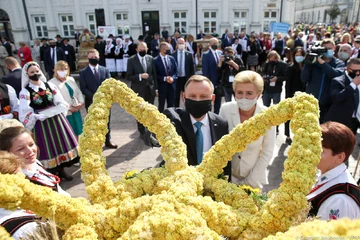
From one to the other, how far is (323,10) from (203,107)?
85604 millimetres

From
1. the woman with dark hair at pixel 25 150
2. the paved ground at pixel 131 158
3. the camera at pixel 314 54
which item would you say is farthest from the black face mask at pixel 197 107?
the camera at pixel 314 54

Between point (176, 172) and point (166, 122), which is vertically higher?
point (166, 122)

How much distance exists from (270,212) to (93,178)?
1169 millimetres

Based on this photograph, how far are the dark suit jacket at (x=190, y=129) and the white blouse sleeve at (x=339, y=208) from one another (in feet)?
3.20

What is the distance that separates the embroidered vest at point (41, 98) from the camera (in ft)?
15.7

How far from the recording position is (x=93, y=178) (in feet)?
6.22

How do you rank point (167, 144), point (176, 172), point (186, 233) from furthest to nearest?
point (167, 144) → point (176, 172) → point (186, 233)

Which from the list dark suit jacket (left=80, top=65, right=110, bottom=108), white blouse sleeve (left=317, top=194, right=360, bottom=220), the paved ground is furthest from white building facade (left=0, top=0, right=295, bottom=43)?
white blouse sleeve (left=317, top=194, right=360, bottom=220)

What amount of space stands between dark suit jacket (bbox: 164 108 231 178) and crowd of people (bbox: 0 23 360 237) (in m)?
0.01

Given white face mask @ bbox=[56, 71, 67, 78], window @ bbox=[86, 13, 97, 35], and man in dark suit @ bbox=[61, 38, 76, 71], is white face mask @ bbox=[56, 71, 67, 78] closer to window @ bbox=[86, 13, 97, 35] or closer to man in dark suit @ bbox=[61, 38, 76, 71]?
man in dark suit @ bbox=[61, 38, 76, 71]

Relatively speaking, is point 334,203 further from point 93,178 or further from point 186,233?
point 93,178

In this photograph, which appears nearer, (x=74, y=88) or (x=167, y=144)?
(x=167, y=144)

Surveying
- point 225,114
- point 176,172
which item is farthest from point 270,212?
point 225,114

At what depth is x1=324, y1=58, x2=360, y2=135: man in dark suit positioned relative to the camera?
471cm
